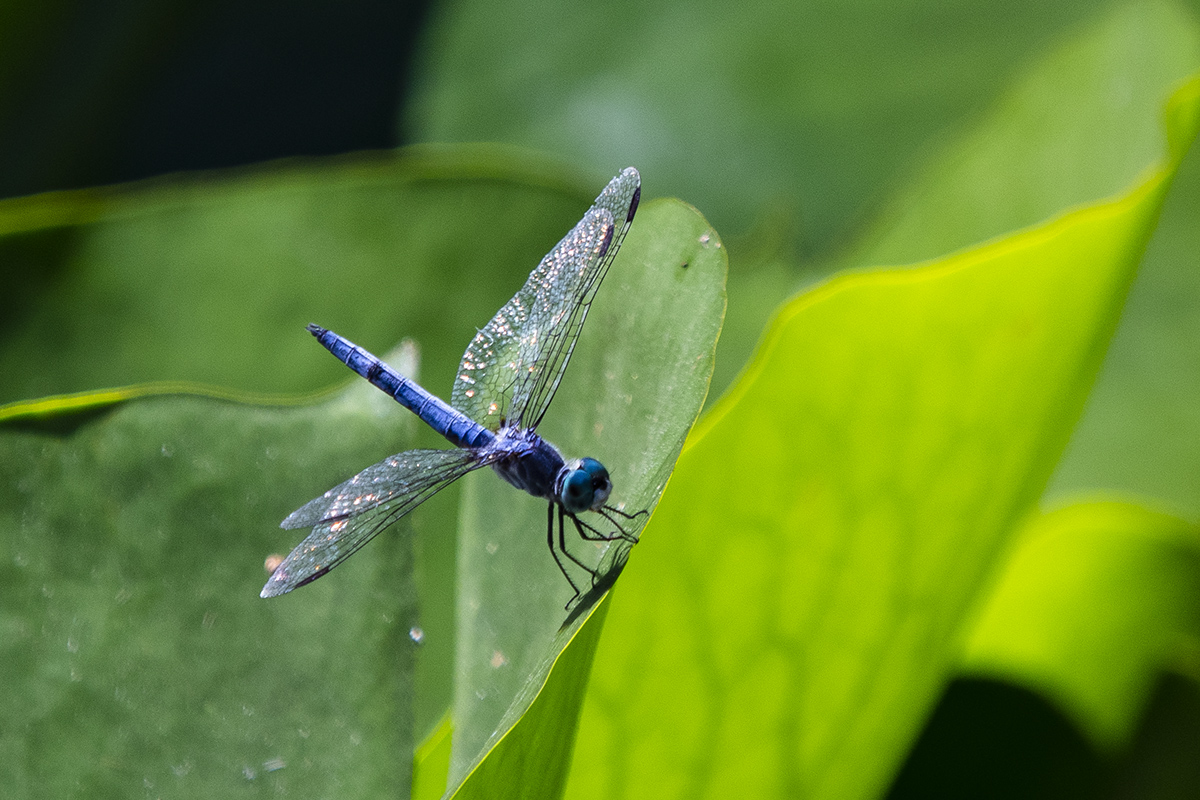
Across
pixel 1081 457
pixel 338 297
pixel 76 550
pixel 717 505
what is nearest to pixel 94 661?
pixel 76 550

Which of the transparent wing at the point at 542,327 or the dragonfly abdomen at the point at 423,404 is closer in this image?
the transparent wing at the point at 542,327

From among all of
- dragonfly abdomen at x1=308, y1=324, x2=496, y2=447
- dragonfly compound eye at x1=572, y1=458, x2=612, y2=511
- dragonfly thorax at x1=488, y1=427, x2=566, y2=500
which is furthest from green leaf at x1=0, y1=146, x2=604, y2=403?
dragonfly compound eye at x1=572, y1=458, x2=612, y2=511

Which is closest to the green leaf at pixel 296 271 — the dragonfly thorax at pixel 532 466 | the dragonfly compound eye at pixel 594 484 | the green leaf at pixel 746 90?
the dragonfly thorax at pixel 532 466

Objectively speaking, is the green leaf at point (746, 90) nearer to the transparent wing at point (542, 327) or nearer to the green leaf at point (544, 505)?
the transparent wing at point (542, 327)

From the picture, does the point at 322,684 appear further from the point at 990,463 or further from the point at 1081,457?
the point at 1081,457

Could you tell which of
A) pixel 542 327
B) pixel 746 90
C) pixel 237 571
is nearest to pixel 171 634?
pixel 237 571

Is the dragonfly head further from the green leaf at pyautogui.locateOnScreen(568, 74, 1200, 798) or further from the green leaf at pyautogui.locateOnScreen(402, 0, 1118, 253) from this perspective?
the green leaf at pyautogui.locateOnScreen(402, 0, 1118, 253)

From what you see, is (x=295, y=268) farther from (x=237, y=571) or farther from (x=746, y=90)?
(x=746, y=90)
